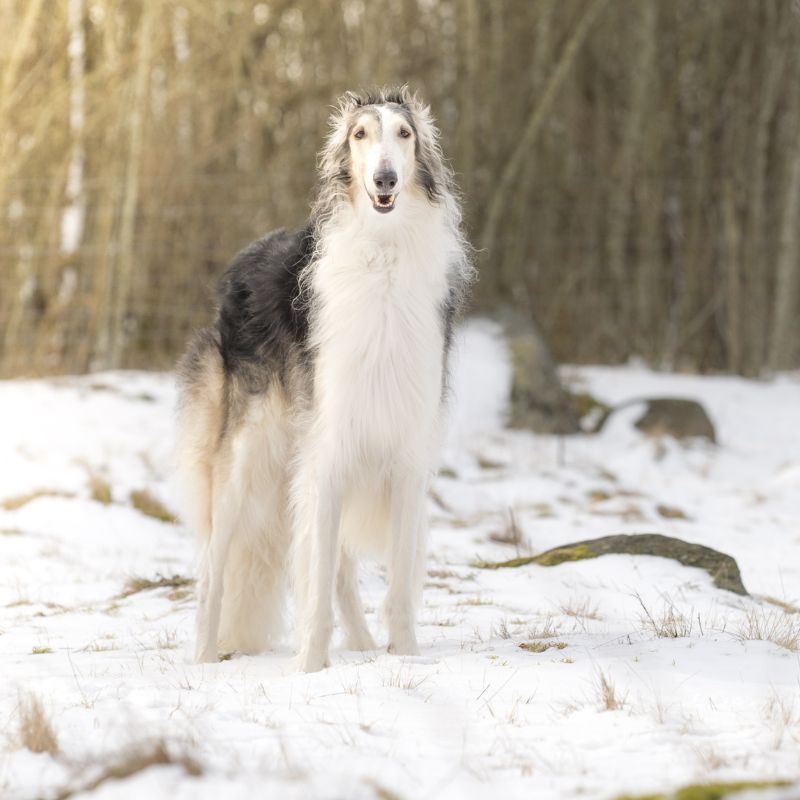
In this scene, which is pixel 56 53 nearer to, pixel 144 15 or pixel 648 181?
pixel 144 15

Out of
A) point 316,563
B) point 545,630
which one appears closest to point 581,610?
point 545,630

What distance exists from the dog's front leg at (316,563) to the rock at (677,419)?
6417 mm

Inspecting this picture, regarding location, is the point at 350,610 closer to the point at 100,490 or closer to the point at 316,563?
the point at 316,563

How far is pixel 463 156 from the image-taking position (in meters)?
12.2

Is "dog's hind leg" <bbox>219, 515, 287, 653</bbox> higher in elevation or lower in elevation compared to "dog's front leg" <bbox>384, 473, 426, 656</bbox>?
lower

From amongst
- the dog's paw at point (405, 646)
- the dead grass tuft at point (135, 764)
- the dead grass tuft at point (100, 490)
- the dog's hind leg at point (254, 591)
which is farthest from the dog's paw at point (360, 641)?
the dead grass tuft at point (100, 490)

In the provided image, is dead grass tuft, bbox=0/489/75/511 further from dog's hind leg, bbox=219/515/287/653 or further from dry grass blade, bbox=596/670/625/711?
dry grass blade, bbox=596/670/625/711

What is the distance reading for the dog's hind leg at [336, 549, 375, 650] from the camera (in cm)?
457

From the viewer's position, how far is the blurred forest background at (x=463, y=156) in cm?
1185

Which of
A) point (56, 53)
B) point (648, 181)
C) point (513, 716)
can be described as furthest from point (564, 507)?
point (56, 53)

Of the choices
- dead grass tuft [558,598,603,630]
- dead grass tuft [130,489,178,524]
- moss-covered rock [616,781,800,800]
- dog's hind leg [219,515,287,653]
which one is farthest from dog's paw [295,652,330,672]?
dead grass tuft [130,489,178,524]

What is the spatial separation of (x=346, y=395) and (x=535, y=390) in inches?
258

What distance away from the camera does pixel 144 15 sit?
463 inches

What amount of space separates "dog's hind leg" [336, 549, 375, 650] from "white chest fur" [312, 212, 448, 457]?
28.9 inches
